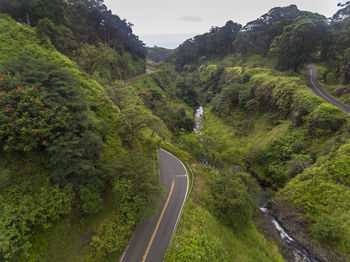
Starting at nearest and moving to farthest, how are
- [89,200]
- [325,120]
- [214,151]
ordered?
[89,200] → [214,151] → [325,120]

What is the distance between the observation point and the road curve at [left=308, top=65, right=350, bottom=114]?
34.5m

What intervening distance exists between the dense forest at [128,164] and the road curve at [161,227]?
1028mm

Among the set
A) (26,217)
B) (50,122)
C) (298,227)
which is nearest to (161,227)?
(26,217)

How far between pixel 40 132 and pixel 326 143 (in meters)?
40.6

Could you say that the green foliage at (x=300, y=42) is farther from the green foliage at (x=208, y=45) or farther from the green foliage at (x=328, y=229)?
the green foliage at (x=208, y=45)

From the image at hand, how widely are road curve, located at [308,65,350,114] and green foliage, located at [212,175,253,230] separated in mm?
29740

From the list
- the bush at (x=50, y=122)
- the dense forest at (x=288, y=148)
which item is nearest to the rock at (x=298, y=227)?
the dense forest at (x=288, y=148)

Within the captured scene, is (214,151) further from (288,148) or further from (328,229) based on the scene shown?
(328,229)

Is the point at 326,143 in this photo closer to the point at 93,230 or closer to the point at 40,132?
the point at 93,230

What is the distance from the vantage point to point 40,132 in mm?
13617

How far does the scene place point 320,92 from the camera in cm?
4131

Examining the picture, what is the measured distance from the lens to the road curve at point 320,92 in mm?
34475

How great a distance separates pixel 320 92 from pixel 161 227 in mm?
49074

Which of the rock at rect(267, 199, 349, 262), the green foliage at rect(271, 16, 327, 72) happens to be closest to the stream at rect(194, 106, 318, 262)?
→ the rock at rect(267, 199, 349, 262)
